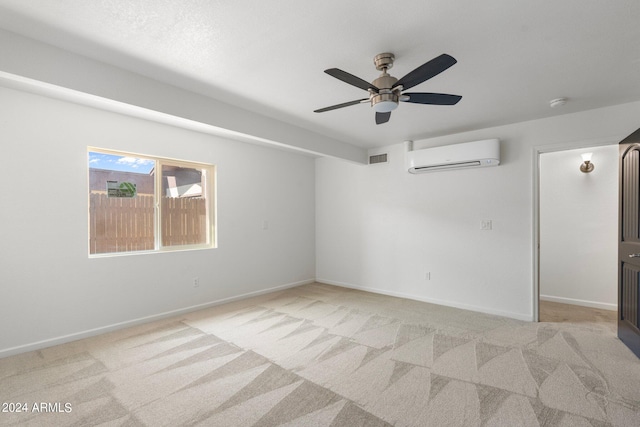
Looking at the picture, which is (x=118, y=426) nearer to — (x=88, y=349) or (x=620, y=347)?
(x=88, y=349)

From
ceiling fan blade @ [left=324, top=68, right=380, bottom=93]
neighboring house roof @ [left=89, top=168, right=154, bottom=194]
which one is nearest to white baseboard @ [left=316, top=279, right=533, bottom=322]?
ceiling fan blade @ [left=324, top=68, right=380, bottom=93]

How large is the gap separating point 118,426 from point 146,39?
250 centimetres

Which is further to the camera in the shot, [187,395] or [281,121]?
[281,121]

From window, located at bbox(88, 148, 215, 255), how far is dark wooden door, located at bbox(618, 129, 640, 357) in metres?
4.74

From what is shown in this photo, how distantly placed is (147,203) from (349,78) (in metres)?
3.03

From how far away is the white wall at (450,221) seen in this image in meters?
3.71

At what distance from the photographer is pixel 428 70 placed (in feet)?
6.44

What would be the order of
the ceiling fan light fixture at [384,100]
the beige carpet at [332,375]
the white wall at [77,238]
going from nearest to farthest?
the beige carpet at [332,375]
the ceiling fan light fixture at [384,100]
the white wall at [77,238]

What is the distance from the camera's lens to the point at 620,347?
9.53ft

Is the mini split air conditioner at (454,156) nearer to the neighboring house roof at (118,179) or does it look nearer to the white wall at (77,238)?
the white wall at (77,238)

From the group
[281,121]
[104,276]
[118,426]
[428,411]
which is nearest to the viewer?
[118,426]

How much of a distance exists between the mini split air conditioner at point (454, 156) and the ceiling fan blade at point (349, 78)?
225 centimetres

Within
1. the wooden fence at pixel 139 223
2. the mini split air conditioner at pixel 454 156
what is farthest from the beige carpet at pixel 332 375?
the mini split air conditioner at pixel 454 156

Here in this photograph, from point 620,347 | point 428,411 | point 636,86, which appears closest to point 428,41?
point 636,86
